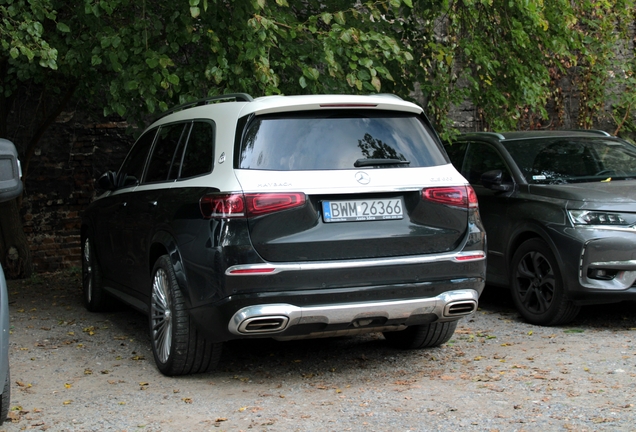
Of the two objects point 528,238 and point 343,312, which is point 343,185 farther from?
point 528,238

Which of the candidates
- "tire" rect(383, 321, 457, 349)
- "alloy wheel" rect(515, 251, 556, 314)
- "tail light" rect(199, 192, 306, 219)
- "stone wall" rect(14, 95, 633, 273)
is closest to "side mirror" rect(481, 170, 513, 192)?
"alloy wheel" rect(515, 251, 556, 314)

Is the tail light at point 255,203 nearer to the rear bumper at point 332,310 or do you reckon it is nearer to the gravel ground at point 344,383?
the rear bumper at point 332,310

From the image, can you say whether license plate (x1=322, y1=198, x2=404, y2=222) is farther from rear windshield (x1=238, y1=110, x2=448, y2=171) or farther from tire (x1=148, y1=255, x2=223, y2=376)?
tire (x1=148, y1=255, x2=223, y2=376)

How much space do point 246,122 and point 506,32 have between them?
567 cm

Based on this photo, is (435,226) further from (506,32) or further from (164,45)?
(506,32)

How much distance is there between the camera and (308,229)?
5203mm

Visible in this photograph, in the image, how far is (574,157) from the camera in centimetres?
824

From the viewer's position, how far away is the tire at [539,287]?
23.9 ft

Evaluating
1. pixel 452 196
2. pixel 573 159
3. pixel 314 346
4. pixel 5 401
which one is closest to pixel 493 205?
pixel 573 159

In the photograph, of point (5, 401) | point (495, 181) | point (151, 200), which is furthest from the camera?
point (495, 181)

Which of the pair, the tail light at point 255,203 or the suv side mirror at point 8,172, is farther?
the tail light at point 255,203

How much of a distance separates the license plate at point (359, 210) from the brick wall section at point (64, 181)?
7.85 meters

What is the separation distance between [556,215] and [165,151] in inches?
129

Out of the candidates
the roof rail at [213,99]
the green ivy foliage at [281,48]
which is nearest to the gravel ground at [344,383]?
the roof rail at [213,99]
